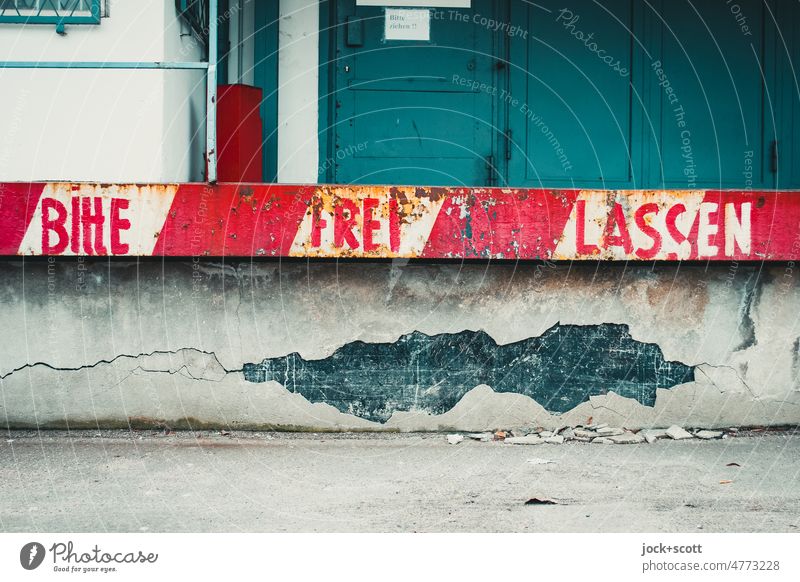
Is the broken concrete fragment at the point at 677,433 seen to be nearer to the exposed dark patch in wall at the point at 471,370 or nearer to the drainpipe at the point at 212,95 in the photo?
the exposed dark patch in wall at the point at 471,370

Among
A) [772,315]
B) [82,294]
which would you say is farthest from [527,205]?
[82,294]

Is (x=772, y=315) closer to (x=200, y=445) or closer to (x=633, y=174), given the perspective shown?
(x=633, y=174)

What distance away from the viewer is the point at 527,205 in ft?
13.7

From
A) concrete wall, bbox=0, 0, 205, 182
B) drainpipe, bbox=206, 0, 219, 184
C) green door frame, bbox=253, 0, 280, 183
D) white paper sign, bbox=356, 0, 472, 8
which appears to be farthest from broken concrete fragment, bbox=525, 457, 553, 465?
white paper sign, bbox=356, 0, 472, 8

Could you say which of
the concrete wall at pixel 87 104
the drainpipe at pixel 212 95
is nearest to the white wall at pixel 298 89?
the concrete wall at pixel 87 104

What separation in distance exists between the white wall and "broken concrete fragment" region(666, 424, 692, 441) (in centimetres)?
282

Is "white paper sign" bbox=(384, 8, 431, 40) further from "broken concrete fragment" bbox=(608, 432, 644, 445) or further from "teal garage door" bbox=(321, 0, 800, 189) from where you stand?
"broken concrete fragment" bbox=(608, 432, 644, 445)

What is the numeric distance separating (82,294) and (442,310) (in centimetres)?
194

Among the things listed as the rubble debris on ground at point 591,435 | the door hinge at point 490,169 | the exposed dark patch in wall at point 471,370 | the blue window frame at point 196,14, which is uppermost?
the blue window frame at point 196,14

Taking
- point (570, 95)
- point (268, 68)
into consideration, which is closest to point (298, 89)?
point (268, 68)

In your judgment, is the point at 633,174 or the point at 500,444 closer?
the point at 500,444

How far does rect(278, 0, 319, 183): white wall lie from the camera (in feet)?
18.1

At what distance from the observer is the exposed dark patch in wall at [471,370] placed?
446cm

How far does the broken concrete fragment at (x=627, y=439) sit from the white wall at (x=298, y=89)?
2.64m
